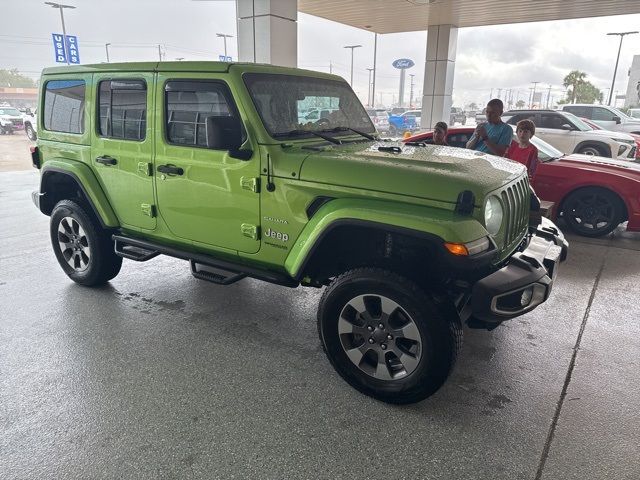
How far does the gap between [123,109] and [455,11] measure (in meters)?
10.8

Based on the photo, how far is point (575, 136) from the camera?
11.3 m

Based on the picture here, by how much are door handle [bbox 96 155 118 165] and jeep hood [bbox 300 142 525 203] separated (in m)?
1.86

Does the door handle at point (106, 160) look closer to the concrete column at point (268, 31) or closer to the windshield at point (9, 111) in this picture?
the concrete column at point (268, 31)

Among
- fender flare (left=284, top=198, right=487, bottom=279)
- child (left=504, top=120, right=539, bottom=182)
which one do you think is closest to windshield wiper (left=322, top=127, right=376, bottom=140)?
fender flare (left=284, top=198, right=487, bottom=279)

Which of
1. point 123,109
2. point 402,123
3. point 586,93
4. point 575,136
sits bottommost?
point 402,123

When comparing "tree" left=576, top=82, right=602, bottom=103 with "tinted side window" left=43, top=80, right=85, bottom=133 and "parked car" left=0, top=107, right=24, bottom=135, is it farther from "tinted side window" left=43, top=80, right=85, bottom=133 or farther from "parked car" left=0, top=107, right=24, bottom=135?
"tinted side window" left=43, top=80, right=85, bottom=133

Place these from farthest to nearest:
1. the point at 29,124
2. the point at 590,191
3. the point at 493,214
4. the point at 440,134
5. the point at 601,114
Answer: the point at 29,124
the point at 601,114
the point at 440,134
the point at 590,191
the point at 493,214

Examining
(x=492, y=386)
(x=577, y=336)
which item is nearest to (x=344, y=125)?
(x=492, y=386)

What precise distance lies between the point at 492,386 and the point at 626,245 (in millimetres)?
4387

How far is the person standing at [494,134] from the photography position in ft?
18.4

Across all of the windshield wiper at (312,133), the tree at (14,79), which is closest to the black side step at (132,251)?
the windshield wiper at (312,133)

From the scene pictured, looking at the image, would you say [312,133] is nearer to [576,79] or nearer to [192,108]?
[192,108]

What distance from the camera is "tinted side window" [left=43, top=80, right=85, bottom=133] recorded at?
13.2ft

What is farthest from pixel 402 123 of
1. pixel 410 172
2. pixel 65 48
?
pixel 410 172
